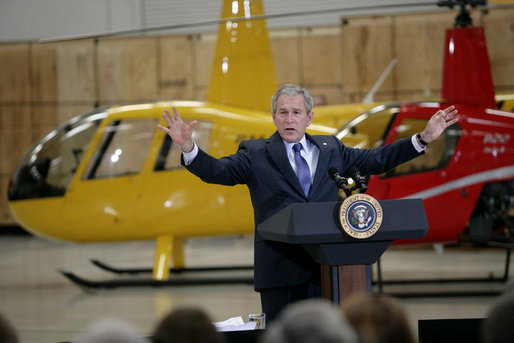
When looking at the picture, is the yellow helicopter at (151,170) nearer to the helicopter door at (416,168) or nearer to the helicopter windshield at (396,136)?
the helicopter windshield at (396,136)

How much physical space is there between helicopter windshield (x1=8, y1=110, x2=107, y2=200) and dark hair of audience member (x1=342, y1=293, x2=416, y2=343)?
542 cm

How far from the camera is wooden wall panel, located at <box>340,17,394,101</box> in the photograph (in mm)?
8984

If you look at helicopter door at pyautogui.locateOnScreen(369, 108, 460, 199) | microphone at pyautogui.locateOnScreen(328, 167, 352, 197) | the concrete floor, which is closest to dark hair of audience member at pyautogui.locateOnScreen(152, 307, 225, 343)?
microphone at pyautogui.locateOnScreen(328, 167, 352, 197)

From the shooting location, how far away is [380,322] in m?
1.14

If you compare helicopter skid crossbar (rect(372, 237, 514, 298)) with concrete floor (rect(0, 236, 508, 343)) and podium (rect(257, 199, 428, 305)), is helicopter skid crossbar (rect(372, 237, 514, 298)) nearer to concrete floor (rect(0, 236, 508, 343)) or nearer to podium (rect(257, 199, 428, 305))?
concrete floor (rect(0, 236, 508, 343))

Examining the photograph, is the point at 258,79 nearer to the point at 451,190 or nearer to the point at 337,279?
the point at 451,190

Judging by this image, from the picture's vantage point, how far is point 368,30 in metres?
9.00

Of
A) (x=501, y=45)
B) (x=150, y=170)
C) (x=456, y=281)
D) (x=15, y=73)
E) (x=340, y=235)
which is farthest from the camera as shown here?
(x=15, y=73)

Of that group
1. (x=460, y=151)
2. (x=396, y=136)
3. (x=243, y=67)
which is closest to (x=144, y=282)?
(x=243, y=67)

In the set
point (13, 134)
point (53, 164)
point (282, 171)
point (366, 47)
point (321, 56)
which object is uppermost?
point (321, 56)

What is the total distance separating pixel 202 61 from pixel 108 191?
470cm

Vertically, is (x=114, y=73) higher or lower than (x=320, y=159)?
higher

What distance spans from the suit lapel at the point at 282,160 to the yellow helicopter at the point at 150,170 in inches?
140

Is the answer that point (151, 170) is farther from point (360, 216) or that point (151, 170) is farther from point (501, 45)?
point (501, 45)
